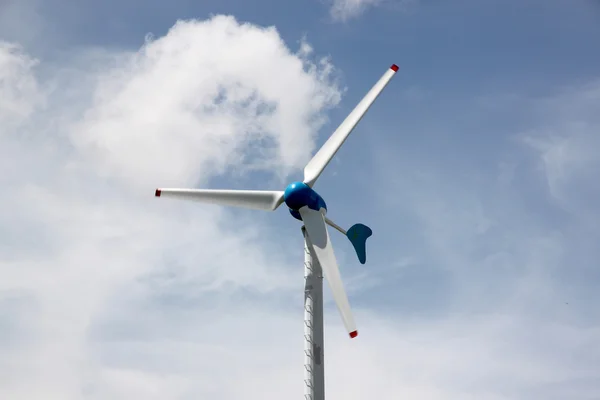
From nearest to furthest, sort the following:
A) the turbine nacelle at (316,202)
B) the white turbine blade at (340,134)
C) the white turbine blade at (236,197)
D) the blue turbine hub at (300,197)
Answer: the turbine nacelle at (316,202), the blue turbine hub at (300,197), the white turbine blade at (236,197), the white turbine blade at (340,134)

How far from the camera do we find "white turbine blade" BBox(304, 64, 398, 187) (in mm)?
45875

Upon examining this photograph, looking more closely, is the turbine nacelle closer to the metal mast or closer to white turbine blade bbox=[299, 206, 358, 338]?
white turbine blade bbox=[299, 206, 358, 338]

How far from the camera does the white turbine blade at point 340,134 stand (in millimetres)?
45875

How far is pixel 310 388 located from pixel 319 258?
919 cm

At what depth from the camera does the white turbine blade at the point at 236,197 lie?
146 ft

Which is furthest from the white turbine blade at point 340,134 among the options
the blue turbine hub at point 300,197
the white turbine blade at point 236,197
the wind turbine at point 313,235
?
the white turbine blade at point 236,197

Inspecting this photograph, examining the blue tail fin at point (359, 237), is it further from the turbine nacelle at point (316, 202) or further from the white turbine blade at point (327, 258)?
the white turbine blade at point (327, 258)

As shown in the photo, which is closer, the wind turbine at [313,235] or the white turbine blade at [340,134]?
the wind turbine at [313,235]

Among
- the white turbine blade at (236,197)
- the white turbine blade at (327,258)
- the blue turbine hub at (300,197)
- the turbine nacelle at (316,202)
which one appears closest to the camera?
the white turbine blade at (327,258)

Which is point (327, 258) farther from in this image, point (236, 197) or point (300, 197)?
point (236, 197)

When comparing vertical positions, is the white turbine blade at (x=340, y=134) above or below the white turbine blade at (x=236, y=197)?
above

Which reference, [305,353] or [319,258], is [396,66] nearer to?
[319,258]

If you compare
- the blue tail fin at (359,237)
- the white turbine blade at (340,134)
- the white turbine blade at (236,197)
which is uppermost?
the white turbine blade at (340,134)

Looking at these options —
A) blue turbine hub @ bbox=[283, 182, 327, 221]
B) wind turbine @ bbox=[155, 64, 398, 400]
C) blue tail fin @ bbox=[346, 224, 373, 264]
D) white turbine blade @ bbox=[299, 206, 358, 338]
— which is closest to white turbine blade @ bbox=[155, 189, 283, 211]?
wind turbine @ bbox=[155, 64, 398, 400]
